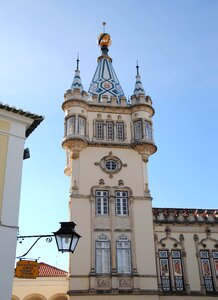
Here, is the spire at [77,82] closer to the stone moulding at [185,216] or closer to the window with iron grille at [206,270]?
the stone moulding at [185,216]

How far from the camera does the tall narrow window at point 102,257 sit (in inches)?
960

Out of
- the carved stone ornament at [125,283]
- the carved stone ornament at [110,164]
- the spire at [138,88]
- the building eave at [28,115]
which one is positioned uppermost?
the spire at [138,88]

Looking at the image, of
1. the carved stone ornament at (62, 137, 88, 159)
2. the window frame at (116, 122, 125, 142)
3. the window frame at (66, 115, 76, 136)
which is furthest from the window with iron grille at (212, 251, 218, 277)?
the window frame at (66, 115, 76, 136)

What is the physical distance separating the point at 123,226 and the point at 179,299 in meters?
5.75

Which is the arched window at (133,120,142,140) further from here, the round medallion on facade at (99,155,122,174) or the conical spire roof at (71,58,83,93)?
the conical spire roof at (71,58,83,93)

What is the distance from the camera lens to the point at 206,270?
26234 millimetres

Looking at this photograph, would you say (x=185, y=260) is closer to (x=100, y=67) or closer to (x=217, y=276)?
(x=217, y=276)

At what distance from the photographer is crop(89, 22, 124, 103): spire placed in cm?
3225

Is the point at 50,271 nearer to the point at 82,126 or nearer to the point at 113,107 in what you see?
the point at 82,126

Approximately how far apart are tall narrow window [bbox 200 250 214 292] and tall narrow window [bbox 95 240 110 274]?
21.7ft

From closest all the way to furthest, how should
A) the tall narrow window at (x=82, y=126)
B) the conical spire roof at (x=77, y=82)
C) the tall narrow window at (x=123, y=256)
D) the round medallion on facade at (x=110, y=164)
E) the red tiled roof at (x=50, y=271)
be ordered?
the tall narrow window at (x=123, y=256)
the round medallion on facade at (x=110, y=164)
the tall narrow window at (x=82, y=126)
the red tiled roof at (x=50, y=271)
the conical spire roof at (x=77, y=82)

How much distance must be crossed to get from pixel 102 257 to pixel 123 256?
1365 millimetres

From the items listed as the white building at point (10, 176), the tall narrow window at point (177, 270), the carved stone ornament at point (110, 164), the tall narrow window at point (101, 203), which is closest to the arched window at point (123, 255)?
the tall narrow window at point (101, 203)

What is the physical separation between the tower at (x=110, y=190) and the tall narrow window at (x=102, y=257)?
61 mm
